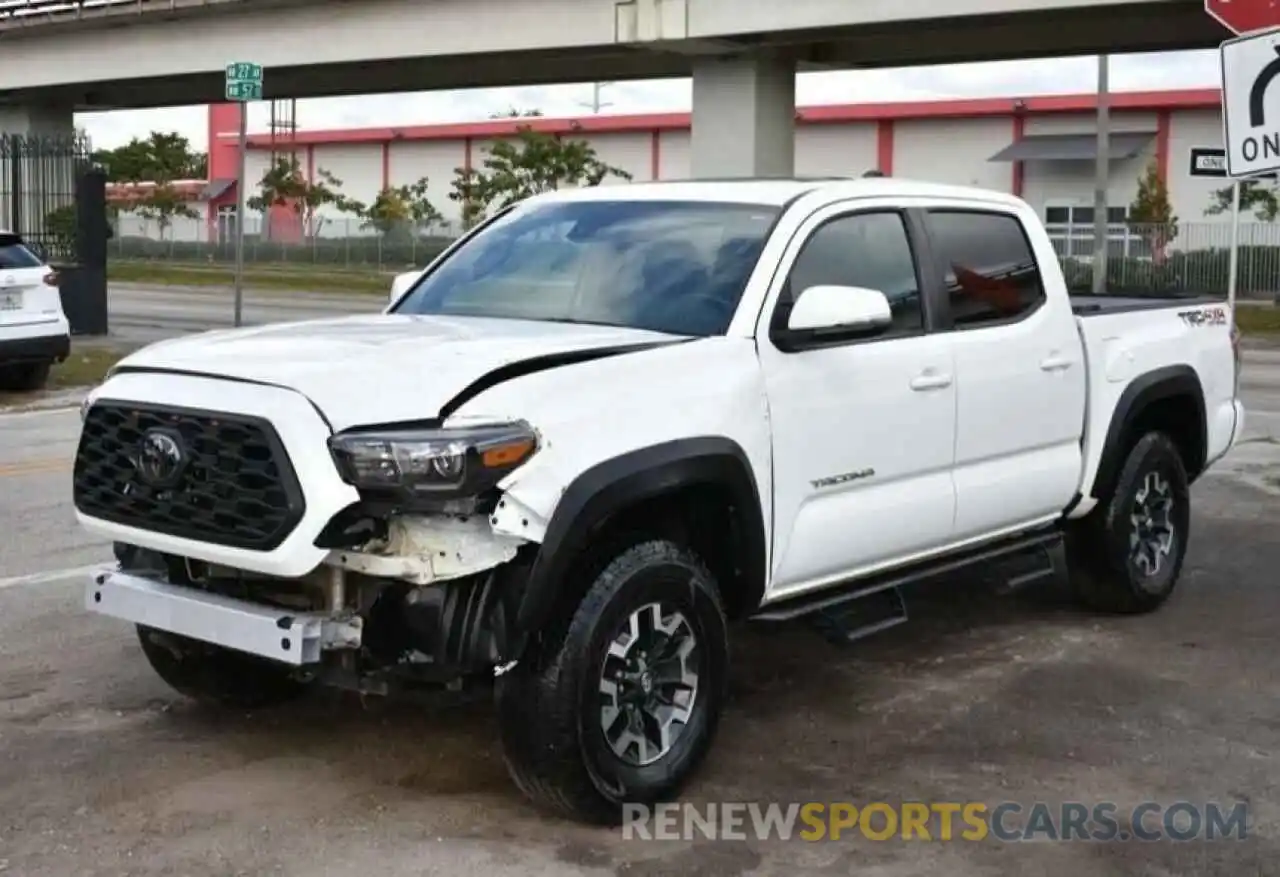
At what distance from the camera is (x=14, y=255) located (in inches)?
621

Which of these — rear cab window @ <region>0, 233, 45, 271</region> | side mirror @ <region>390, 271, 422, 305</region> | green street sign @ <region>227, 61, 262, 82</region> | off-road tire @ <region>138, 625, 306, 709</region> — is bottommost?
off-road tire @ <region>138, 625, 306, 709</region>

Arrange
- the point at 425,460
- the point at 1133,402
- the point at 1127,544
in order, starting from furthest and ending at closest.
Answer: the point at 1127,544 < the point at 1133,402 < the point at 425,460

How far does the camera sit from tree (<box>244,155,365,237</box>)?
2721 inches

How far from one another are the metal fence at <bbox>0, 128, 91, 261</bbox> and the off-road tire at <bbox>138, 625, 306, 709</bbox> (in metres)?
19.2

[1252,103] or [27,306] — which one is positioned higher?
[1252,103]

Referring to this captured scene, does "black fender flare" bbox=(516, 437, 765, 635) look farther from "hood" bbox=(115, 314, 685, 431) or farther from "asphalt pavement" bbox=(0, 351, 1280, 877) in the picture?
"asphalt pavement" bbox=(0, 351, 1280, 877)

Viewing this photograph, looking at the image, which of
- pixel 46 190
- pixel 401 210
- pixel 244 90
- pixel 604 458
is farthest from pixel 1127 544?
pixel 401 210

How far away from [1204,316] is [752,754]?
3908mm

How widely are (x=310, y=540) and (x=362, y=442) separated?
0.31 m

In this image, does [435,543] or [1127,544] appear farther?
[1127,544]

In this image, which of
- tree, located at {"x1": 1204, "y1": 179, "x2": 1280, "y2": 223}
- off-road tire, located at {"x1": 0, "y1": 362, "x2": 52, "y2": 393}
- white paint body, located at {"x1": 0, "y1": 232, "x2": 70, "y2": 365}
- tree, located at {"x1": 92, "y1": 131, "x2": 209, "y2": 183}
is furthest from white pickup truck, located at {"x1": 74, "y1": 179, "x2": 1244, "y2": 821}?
tree, located at {"x1": 92, "y1": 131, "x2": 209, "y2": 183}

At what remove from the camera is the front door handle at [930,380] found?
6016mm

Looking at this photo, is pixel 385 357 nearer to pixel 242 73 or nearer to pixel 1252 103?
pixel 1252 103

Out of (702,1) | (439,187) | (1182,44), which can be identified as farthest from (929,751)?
(439,187)
